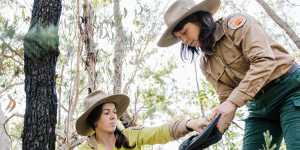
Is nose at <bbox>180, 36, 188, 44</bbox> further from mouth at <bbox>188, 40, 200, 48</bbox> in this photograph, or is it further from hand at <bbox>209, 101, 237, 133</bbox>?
hand at <bbox>209, 101, 237, 133</bbox>

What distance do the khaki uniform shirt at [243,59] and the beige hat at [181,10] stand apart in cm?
8

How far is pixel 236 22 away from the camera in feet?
6.77

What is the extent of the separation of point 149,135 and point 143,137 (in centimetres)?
5

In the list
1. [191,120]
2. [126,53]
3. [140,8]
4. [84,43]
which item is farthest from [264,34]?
[140,8]

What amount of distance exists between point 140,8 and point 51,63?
503 cm

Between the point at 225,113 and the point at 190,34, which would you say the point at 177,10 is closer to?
the point at 190,34

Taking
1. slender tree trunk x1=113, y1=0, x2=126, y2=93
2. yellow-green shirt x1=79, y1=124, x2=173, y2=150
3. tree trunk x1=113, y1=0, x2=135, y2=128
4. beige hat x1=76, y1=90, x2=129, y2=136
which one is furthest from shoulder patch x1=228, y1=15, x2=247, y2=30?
slender tree trunk x1=113, y1=0, x2=126, y2=93

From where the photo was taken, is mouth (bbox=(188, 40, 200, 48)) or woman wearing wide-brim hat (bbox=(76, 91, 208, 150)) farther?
woman wearing wide-brim hat (bbox=(76, 91, 208, 150))

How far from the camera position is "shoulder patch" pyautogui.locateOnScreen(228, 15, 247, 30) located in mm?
2042

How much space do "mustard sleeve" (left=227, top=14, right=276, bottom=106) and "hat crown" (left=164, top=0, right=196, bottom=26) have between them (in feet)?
0.86

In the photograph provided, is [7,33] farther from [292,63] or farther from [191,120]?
[292,63]

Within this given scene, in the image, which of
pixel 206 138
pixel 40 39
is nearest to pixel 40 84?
pixel 40 39

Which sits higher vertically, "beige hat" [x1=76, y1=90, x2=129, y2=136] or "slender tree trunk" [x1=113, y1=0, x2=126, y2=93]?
"slender tree trunk" [x1=113, y1=0, x2=126, y2=93]

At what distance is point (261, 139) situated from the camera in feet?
7.23
